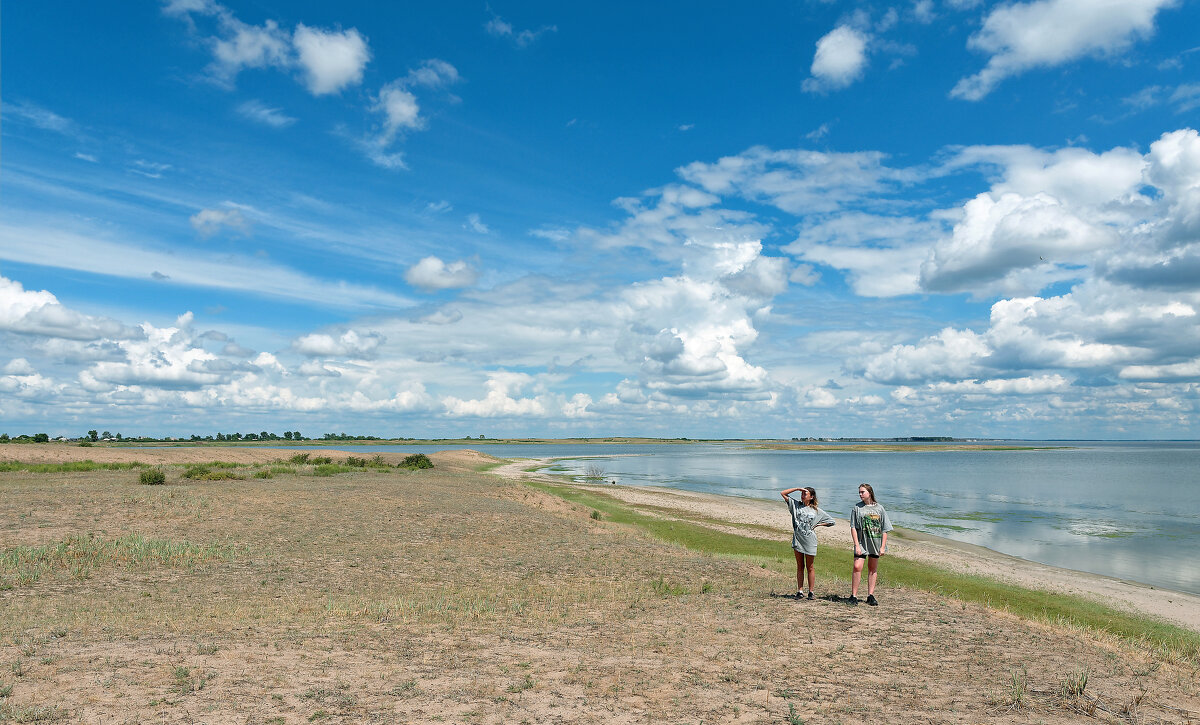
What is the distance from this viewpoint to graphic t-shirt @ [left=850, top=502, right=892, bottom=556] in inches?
559

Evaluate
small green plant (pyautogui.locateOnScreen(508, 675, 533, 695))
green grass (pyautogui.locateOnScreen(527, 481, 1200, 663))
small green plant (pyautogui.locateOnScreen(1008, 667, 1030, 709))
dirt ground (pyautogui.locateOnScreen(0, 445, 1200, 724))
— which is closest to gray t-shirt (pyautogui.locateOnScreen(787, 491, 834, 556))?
dirt ground (pyautogui.locateOnScreen(0, 445, 1200, 724))

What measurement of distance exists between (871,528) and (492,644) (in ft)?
27.7

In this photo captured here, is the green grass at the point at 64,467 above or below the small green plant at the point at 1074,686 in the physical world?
below

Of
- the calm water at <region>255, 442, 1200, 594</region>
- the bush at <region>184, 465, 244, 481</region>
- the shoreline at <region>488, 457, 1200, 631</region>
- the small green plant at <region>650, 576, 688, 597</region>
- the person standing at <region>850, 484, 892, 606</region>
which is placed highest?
the person standing at <region>850, 484, 892, 606</region>

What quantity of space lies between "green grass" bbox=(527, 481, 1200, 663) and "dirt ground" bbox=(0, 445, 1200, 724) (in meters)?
3.40

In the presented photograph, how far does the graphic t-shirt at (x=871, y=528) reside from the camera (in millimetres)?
14203

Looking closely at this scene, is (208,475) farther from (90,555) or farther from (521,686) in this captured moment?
(521,686)

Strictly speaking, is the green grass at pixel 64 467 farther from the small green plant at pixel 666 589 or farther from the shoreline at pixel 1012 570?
the small green plant at pixel 666 589

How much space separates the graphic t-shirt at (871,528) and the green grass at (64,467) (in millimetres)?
57633

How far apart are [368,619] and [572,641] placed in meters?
4.38

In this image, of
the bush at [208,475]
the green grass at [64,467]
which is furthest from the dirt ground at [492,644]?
the green grass at [64,467]

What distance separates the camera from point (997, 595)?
20609mm

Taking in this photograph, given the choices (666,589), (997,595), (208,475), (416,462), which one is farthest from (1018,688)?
(416,462)

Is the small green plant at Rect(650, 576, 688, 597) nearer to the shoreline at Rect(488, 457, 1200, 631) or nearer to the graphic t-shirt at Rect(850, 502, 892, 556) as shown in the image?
the graphic t-shirt at Rect(850, 502, 892, 556)
